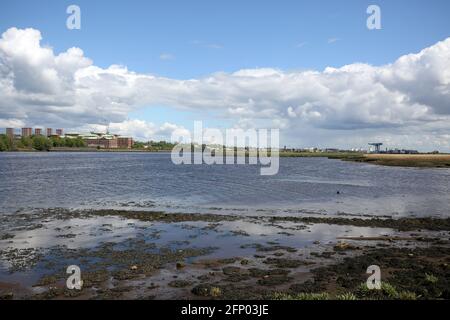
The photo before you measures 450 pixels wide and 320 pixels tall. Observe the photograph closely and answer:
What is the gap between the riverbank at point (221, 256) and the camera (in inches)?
573

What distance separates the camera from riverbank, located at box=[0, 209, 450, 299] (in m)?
14.6

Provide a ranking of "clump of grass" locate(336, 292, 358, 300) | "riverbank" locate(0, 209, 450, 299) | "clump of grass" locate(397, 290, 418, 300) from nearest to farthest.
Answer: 1. "clump of grass" locate(336, 292, 358, 300)
2. "clump of grass" locate(397, 290, 418, 300)
3. "riverbank" locate(0, 209, 450, 299)

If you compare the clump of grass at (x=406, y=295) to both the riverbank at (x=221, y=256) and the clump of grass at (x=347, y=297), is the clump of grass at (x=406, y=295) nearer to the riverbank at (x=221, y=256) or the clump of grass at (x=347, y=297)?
the riverbank at (x=221, y=256)

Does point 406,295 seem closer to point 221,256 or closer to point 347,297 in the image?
point 347,297

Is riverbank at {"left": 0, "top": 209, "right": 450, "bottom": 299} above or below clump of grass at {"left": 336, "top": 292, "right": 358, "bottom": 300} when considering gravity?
below

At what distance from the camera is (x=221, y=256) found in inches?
789

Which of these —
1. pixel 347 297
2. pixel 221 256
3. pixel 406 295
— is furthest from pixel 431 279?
pixel 221 256

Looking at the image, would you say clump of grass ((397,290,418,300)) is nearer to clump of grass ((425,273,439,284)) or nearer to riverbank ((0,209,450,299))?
riverbank ((0,209,450,299))

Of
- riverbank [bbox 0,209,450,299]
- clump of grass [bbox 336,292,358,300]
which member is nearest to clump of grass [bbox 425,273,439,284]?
riverbank [bbox 0,209,450,299]

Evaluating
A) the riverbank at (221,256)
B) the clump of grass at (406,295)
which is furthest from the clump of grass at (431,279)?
the clump of grass at (406,295)
